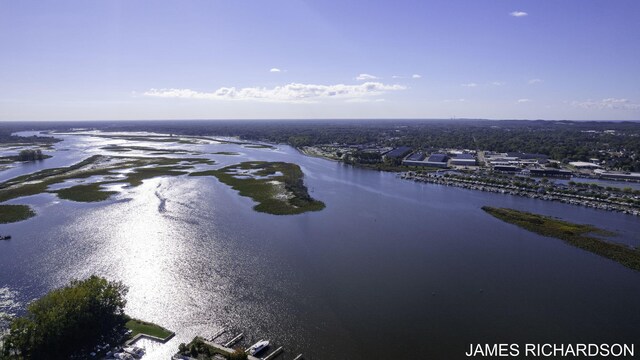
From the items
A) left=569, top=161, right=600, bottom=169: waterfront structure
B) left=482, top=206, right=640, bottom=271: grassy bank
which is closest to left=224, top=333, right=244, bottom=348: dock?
left=482, top=206, right=640, bottom=271: grassy bank

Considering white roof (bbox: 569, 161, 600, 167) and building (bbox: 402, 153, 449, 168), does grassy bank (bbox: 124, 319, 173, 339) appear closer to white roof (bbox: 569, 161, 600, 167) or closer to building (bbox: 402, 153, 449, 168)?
building (bbox: 402, 153, 449, 168)

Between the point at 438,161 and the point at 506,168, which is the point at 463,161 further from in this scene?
the point at 506,168

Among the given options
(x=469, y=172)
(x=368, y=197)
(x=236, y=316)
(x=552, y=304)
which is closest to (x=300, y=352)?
(x=236, y=316)

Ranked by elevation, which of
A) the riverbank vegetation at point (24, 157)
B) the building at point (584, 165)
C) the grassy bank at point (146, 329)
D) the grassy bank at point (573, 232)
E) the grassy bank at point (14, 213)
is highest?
the riverbank vegetation at point (24, 157)

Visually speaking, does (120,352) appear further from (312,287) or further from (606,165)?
(606,165)

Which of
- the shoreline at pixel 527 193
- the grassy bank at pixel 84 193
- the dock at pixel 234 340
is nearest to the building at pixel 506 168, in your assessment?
the shoreline at pixel 527 193

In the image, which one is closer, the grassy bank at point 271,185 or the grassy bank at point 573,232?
the grassy bank at point 573,232

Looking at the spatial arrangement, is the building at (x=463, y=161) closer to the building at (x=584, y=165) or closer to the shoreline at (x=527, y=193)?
the shoreline at (x=527, y=193)
